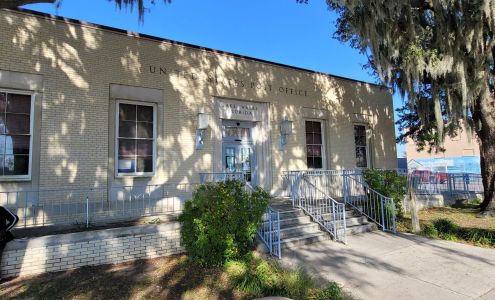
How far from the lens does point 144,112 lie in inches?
399

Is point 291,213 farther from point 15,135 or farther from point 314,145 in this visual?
point 15,135

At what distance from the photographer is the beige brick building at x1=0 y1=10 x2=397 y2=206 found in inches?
331

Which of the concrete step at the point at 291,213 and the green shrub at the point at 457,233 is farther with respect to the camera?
the concrete step at the point at 291,213

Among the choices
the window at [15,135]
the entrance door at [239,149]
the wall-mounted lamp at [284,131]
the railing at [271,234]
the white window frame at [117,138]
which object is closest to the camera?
the railing at [271,234]

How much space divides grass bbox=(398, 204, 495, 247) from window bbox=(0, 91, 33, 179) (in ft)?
32.1

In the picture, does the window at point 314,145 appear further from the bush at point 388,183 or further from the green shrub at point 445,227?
the green shrub at point 445,227

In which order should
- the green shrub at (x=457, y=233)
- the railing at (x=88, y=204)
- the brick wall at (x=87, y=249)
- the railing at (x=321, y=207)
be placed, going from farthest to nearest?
the railing at (x=321, y=207) < the green shrub at (x=457, y=233) < the railing at (x=88, y=204) < the brick wall at (x=87, y=249)

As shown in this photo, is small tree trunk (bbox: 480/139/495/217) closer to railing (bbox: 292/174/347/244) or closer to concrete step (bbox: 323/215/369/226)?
concrete step (bbox: 323/215/369/226)

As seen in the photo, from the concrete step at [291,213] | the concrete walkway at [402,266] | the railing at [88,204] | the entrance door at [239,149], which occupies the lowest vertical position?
the concrete walkway at [402,266]

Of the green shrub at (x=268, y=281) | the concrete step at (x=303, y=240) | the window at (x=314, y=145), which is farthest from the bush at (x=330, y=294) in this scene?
the window at (x=314, y=145)

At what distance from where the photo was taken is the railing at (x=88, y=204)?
797 cm

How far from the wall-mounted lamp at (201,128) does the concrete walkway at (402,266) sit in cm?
475

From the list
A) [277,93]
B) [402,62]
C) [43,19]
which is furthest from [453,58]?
[43,19]

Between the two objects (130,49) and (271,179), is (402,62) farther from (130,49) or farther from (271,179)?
(130,49)
